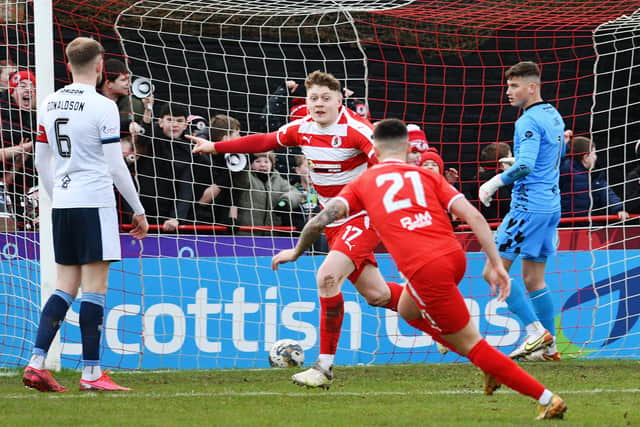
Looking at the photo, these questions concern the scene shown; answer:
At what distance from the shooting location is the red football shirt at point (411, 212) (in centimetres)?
604

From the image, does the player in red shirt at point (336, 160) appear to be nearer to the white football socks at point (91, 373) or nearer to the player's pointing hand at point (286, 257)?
the player's pointing hand at point (286, 257)

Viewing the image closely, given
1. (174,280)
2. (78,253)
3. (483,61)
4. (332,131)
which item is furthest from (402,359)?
(483,61)

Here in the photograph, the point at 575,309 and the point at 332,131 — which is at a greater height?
the point at 332,131

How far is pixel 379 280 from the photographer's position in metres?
8.07

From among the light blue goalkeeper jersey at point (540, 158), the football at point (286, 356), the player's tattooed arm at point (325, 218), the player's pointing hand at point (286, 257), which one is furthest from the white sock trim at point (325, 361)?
the light blue goalkeeper jersey at point (540, 158)

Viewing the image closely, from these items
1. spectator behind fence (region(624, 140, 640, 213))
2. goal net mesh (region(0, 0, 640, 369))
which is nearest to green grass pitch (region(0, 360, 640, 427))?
goal net mesh (region(0, 0, 640, 369))

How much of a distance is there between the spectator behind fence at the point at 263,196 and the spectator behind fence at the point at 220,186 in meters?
0.11

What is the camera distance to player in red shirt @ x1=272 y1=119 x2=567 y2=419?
591 cm

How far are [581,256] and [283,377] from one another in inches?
150

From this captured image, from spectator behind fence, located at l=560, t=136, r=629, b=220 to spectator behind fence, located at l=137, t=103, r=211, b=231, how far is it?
12.0 feet

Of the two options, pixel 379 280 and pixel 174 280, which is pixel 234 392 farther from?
pixel 174 280

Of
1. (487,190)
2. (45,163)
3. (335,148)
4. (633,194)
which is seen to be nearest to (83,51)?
(45,163)

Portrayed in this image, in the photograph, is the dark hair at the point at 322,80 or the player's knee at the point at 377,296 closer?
the player's knee at the point at 377,296

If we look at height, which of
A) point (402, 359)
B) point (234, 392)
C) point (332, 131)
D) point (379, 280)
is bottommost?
point (402, 359)
